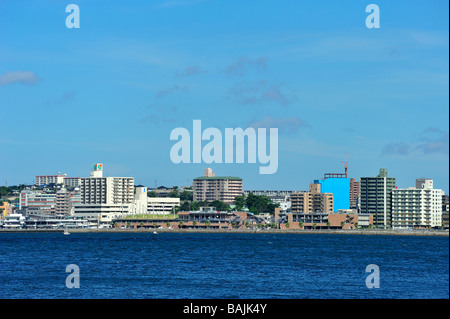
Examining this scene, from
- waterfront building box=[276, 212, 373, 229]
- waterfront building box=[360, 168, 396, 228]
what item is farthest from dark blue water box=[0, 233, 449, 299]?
waterfront building box=[360, 168, 396, 228]

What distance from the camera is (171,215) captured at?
19238cm

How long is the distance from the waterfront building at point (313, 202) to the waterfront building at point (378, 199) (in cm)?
831

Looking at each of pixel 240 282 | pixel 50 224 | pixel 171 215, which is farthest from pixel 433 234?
pixel 240 282

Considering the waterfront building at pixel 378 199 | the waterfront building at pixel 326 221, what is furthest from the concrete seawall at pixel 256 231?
the waterfront building at pixel 378 199

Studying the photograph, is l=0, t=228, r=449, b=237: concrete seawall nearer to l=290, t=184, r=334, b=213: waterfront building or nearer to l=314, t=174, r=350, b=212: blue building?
l=290, t=184, r=334, b=213: waterfront building

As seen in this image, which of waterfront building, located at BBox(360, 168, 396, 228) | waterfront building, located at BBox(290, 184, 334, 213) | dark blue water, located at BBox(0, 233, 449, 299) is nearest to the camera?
dark blue water, located at BBox(0, 233, 449, 299)

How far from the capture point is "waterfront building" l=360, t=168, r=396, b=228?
575 feet

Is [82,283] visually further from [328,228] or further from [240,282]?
[328,228]

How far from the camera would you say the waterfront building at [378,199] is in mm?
175375

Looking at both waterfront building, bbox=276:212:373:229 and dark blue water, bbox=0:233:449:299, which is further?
waterfront building, bbox=276:212:373:229

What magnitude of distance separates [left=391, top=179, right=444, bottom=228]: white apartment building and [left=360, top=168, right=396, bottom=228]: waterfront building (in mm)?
4793

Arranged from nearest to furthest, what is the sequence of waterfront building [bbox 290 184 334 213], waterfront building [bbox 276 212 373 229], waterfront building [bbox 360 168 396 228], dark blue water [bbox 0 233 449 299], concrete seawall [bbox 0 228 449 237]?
dark blue water [bbox 0 233 449 299] < concrete seawall [bbox 0 228 449 237] < waterfront building [bbox 276 212 373 229] < waterfront building [bbox 360 168 396 228] < waterfront building [bbox 290 184 334 213]

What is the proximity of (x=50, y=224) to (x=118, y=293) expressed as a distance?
155m

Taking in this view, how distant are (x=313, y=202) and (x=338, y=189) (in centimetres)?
1357
